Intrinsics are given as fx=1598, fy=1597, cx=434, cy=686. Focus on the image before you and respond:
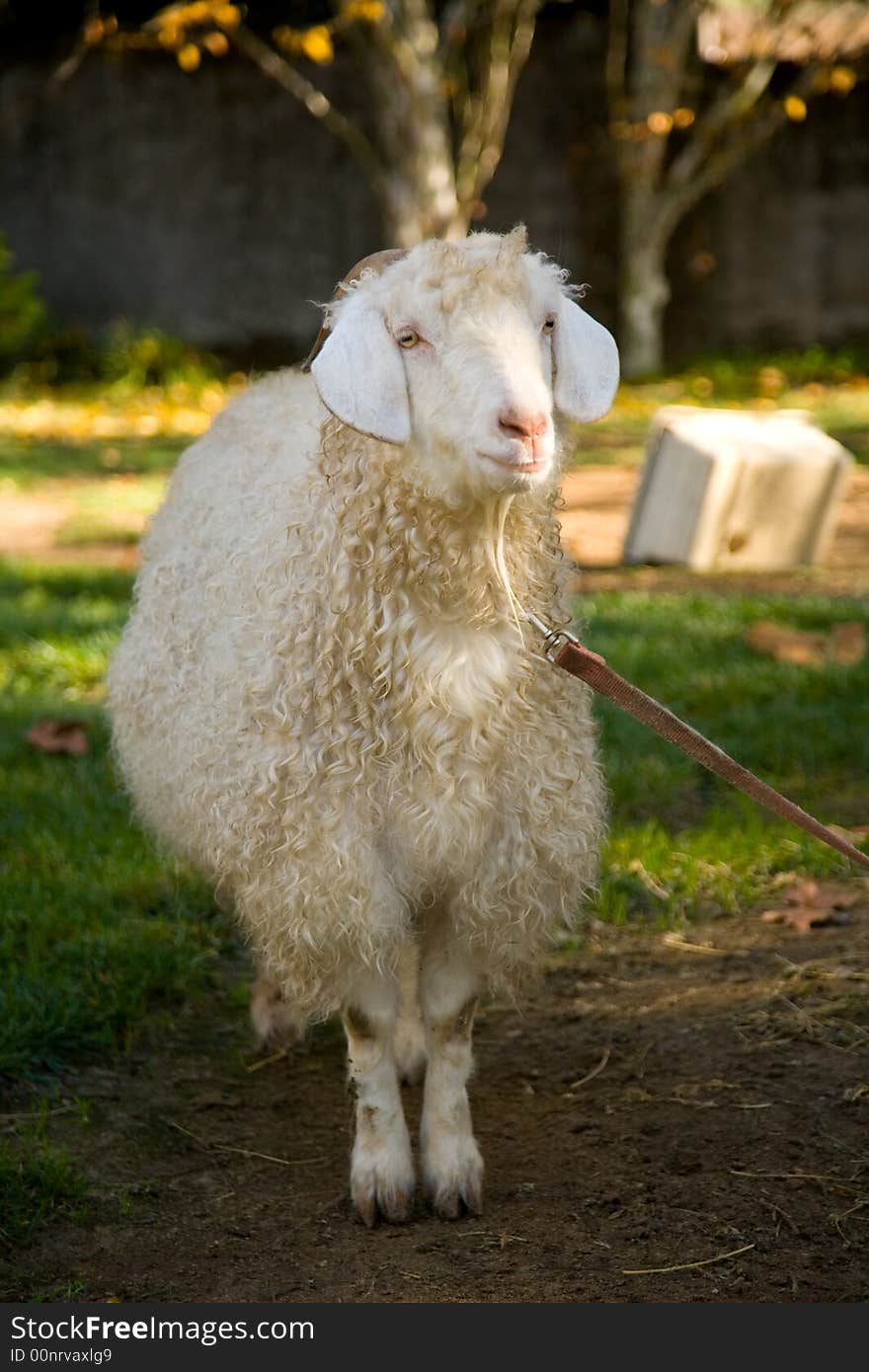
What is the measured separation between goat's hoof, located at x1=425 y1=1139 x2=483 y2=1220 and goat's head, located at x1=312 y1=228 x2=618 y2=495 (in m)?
1.25

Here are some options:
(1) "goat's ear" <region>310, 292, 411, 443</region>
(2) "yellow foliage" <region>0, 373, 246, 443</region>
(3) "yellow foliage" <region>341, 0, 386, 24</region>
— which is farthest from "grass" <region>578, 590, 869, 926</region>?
(2) "yellow foliage" <region>0, 373, 246, 443</region>

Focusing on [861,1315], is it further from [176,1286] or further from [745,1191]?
[176,1286]

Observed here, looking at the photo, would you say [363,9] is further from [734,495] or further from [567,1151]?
[567,1151]

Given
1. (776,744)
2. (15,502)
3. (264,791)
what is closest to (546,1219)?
(264,791)

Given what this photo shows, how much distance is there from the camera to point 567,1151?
3098 millimetres

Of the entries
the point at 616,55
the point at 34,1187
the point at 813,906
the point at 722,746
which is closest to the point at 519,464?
the point at 34,1187

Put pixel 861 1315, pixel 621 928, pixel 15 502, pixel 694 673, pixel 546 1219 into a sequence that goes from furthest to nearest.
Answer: pixel 15 502 < pixel 694 673 < pixel 621 928 < pixel 546 1219 < pixel 861 1315

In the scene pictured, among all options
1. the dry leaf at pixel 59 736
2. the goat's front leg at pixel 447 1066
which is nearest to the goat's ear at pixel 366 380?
the goat's front leg at pixel 447 1066

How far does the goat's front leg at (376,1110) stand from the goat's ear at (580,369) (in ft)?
3.53

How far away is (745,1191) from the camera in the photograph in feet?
9.45

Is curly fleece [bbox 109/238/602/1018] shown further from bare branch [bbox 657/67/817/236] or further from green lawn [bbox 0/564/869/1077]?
bare branch [bbox 657/67/817/236]

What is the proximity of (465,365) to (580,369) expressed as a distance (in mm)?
280

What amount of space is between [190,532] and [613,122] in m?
10.8

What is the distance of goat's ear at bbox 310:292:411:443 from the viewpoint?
2.44m
